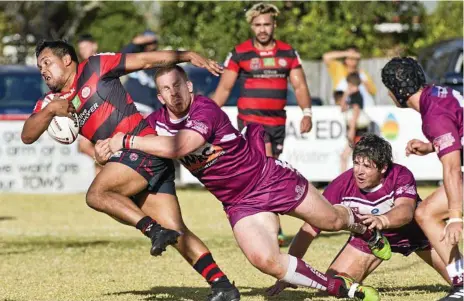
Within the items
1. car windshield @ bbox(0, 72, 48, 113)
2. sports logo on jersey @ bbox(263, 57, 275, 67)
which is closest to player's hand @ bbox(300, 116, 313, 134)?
sports logo on jersey @ bbox(263, 57, 275, 67)

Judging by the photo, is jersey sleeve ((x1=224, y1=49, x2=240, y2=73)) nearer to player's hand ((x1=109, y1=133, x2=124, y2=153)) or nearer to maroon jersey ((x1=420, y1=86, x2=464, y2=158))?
maroon jersey ((x1=420, y1=86, x2=464, y2=158))

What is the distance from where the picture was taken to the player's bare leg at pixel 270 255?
264 inches

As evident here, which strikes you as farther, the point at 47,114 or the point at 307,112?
the point at 307,112

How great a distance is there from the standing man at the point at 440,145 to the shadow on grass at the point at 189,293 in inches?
48.1

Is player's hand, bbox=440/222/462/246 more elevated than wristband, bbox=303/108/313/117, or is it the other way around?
wristband, bbox=303/108/313/117

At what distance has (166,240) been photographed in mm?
6785

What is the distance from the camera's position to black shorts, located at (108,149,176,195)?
7.25m

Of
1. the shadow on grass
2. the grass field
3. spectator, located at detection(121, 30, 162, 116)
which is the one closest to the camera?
the shadow on grass

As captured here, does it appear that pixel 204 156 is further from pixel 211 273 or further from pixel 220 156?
pixel 211 273

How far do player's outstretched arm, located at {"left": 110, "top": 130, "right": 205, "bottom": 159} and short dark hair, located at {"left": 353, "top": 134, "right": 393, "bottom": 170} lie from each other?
136 centimetres

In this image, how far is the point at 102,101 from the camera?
737cm

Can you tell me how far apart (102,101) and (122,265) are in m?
2.62

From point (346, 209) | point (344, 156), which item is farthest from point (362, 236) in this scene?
point (344, 156)

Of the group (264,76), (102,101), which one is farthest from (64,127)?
(264,76)
